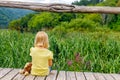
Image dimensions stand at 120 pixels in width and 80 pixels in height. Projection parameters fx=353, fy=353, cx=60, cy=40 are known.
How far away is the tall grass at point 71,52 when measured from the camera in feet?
17.4

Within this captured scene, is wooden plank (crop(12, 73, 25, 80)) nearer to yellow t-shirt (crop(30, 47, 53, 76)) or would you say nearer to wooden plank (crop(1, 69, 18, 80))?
wooden plank (crop(1, 69, 18, 80))

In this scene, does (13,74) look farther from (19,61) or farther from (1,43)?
(1,43)

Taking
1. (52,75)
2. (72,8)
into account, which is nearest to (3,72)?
(52,75)

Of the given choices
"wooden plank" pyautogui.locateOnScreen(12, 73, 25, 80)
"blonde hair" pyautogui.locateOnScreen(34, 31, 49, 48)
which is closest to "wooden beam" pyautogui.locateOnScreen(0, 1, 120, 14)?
"blonde hair" pyautogui.locateOnScreen(34, 31, 49, 48)

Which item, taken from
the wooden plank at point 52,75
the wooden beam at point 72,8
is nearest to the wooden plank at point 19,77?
the wooden plank at point 52,75

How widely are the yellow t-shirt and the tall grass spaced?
1286mm

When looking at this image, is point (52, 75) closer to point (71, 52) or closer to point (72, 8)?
point (72, 8)

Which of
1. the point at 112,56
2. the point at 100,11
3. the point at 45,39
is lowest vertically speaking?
the point at 112,56

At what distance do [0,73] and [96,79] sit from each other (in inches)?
41.1

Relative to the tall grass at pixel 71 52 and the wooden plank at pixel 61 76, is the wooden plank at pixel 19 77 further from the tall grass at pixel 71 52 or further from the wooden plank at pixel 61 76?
the tall grass at pixel 71 52

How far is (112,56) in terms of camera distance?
229 inches

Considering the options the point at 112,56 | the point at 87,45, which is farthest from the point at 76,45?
the point at 112,56

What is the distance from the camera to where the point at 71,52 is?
576 centimetres

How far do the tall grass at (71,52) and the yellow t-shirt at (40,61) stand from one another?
129 cm
